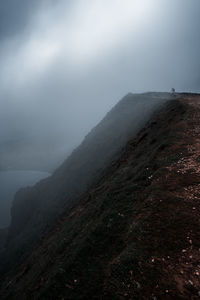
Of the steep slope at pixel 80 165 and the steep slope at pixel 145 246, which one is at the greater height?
the steep slope at pixel 145 246

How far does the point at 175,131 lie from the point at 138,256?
53.1 ft

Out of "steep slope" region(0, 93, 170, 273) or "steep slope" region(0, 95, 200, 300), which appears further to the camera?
"steep slope" region(0, 93, 170, 273)

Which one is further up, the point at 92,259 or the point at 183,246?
the point at 183,246

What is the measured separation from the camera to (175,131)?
67.7 feet

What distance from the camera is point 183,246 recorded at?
788cm

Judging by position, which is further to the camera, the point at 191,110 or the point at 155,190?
the point at 191,110

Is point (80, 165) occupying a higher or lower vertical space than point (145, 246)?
lower

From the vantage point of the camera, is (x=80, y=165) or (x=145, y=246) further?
(x=80, y=165)

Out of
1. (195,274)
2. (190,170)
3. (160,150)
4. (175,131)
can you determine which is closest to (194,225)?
(195,274)

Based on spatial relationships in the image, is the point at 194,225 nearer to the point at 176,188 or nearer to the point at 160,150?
the point at 176,188

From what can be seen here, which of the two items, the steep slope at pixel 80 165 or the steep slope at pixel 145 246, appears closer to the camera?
the steep slope at pixel 145 246

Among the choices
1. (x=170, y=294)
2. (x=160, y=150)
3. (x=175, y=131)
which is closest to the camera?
(x=170, y=294)

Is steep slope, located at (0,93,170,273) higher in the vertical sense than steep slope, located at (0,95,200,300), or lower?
lower

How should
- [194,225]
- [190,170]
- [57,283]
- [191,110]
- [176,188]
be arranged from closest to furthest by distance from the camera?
[194,225], [57,283], [176,188], [190,170], [191,110]
